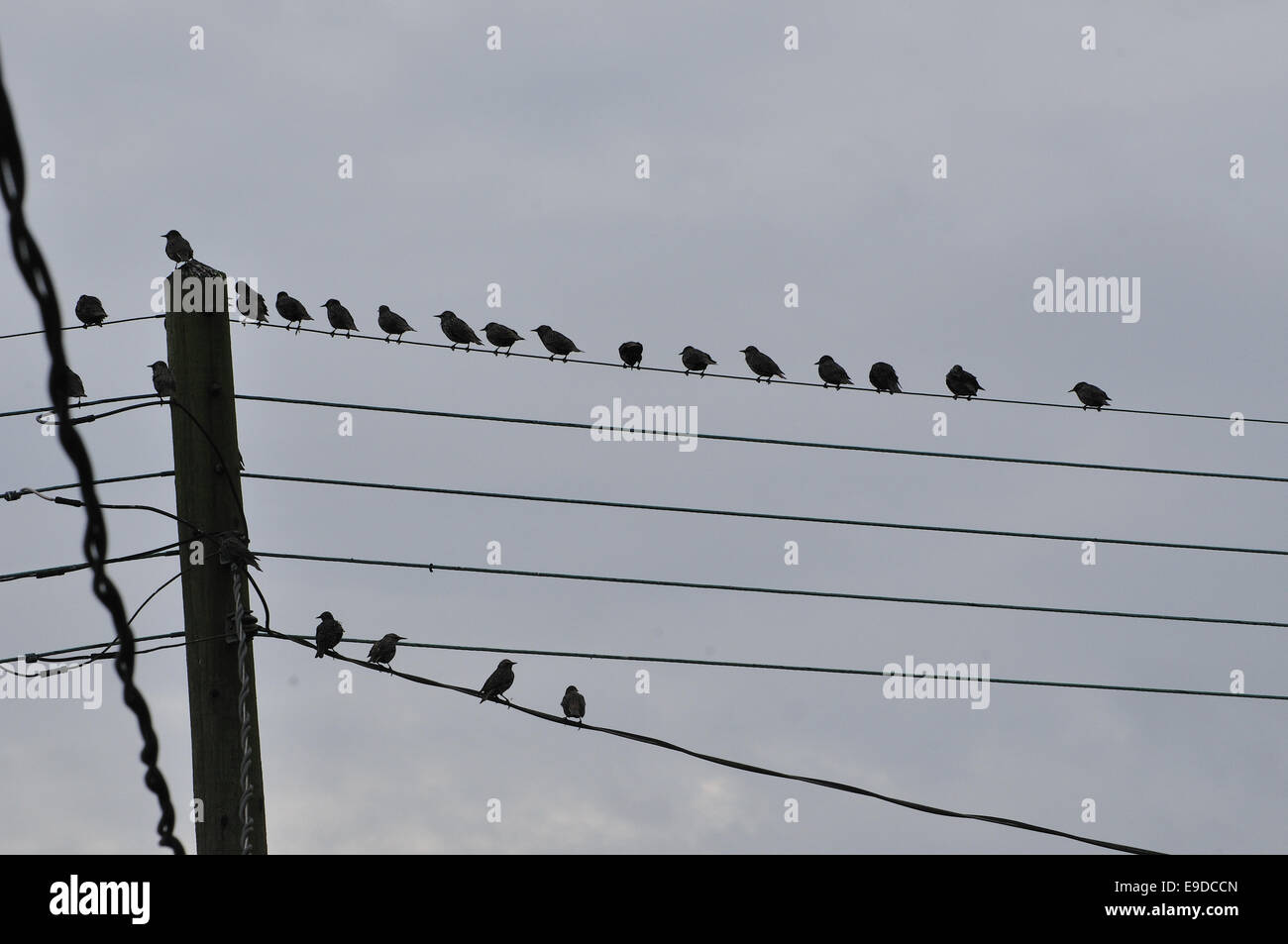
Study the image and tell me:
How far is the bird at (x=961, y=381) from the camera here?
64.5ft

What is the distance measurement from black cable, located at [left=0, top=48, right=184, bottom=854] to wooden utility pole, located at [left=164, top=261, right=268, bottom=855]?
3.13m

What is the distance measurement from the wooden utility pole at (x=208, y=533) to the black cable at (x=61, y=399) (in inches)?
123

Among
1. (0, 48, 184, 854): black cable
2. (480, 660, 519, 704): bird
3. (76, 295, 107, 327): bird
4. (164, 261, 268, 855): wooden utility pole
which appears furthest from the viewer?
(76, 295, 107, 327): bird

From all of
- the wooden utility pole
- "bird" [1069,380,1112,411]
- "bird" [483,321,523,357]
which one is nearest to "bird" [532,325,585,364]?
"bird" [483,321,523,357]

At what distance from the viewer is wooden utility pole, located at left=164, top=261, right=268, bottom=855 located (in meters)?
7.14

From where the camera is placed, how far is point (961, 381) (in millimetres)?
19703

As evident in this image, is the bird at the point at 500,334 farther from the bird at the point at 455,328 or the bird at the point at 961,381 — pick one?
the bird at the point at 961,381

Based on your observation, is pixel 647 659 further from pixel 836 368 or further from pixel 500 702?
pixel 836 368

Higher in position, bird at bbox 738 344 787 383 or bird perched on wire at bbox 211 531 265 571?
bird at bbox 738 344 787 383

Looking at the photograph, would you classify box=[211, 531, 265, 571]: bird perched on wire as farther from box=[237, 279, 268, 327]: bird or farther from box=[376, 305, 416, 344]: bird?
box=[376, 305, 416, 344]: bird

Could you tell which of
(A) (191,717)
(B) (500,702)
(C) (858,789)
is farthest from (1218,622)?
(A) (191,717)

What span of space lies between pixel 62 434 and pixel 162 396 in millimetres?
4961

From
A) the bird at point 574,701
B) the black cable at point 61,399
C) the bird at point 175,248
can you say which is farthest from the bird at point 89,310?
the black cable at point 61,399

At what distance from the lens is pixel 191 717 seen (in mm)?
7379
